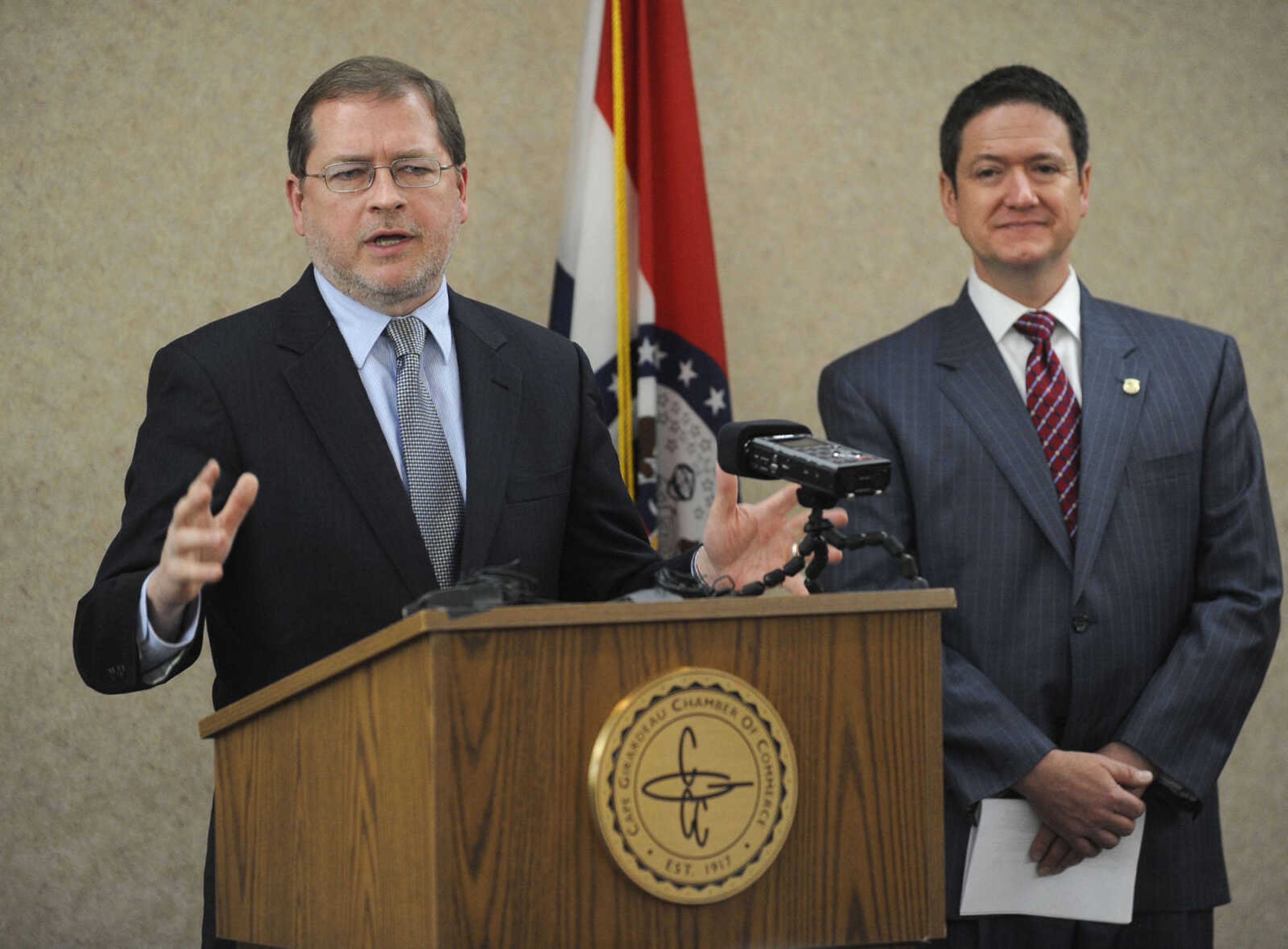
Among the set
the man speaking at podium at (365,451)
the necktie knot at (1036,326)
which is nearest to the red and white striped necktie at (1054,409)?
the necktie knot at (1036,326)

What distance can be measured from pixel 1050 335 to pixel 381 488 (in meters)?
1.38

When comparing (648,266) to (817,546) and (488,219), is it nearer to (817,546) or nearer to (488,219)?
(488,219)

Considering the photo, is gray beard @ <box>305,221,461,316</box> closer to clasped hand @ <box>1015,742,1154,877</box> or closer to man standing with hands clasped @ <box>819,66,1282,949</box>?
man standing with hands clasped @ <box>819,66,1282,949</box>

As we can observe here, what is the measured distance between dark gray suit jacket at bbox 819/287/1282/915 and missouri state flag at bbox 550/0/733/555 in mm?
725

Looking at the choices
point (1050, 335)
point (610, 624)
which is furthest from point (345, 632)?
point (1050, 335)

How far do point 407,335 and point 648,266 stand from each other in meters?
1.43

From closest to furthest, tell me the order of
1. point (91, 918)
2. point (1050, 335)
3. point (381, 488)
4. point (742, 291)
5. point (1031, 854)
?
point (381, 488), point (1031, 854), point (1050, 335), point (91, 918), point (742, 291)

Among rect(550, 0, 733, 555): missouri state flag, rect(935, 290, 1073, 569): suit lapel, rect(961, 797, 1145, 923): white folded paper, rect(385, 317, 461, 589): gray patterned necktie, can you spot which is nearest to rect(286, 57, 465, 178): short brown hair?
rect(385, 317, 461, 589): gray patterned necktie

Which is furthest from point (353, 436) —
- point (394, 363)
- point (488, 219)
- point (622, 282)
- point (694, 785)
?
point (488, 219)

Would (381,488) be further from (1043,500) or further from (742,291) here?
(742,291)

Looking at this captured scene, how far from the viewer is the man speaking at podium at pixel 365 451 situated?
1757 mm

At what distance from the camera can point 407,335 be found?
1.96 meters

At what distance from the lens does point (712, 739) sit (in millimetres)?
1268

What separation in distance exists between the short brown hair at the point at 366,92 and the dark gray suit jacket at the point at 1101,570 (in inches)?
37.7
